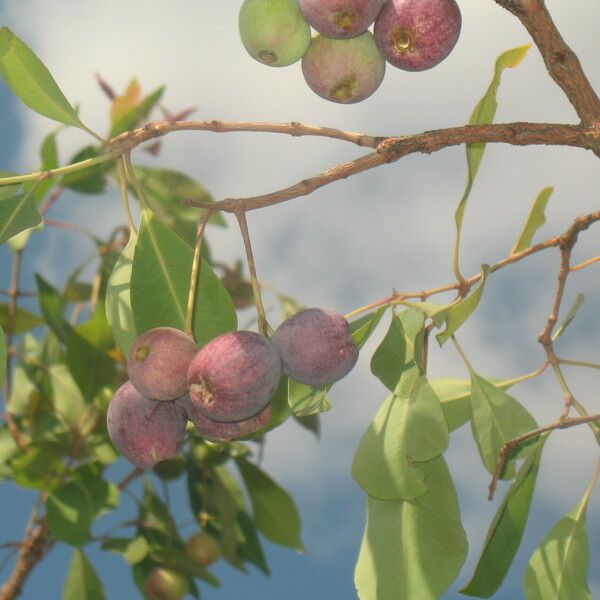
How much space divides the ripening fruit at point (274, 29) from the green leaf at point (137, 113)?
4.21 feet

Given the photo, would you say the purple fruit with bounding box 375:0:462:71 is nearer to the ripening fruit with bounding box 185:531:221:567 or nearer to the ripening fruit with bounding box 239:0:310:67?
the ripening fruit with bounding box 239:0:310:67

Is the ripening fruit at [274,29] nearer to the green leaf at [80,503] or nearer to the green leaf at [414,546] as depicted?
the green leaf at [414,546]

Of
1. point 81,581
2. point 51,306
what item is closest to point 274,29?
point 51,306

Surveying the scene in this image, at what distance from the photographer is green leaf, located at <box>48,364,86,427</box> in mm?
2623

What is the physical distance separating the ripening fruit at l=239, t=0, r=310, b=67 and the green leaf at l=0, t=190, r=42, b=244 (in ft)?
1.17

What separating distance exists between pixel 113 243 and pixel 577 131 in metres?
1.89

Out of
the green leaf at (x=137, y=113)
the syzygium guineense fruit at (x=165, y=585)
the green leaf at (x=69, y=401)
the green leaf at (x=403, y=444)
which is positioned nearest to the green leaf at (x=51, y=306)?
the green leaf at (x=69, y=401)

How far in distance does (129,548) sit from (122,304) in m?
1.62

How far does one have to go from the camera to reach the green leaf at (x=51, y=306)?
2561mm

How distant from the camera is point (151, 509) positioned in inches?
114

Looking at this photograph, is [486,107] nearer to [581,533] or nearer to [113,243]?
[581,533]

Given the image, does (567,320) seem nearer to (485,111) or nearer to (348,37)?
(485,111)

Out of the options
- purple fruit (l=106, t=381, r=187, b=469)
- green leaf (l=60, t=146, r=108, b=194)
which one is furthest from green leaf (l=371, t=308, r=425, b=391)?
green leaf (l=60, t=146, r=108, b=194)

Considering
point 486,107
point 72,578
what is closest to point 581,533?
point 486,107
